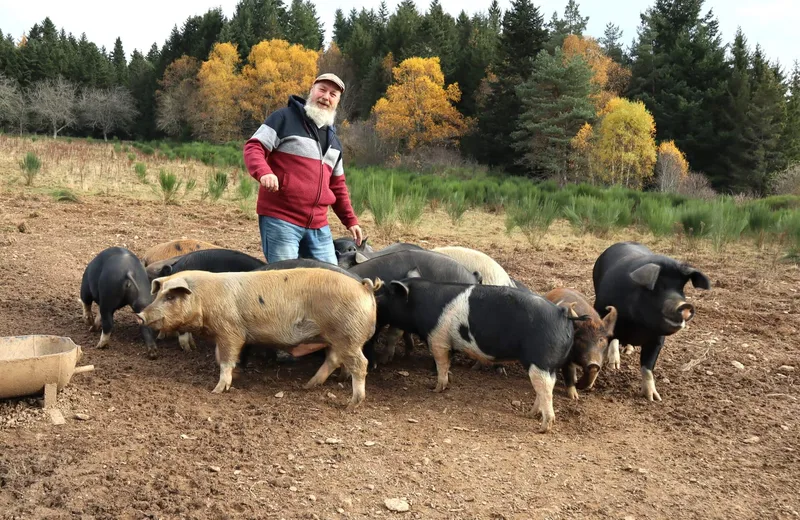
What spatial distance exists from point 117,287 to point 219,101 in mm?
50002

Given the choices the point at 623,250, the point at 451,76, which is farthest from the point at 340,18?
the point at 623,250

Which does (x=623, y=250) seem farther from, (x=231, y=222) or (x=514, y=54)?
(x=514, y=54)

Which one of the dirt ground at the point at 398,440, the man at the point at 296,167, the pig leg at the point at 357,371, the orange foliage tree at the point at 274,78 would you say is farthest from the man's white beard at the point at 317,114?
the orange foliage tree at the point at 274,78

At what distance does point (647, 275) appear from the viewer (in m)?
3.80

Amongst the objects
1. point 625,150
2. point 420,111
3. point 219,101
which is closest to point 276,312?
point 625,150

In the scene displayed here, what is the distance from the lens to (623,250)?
478 centimetres

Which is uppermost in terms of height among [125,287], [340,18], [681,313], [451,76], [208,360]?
[340,18]

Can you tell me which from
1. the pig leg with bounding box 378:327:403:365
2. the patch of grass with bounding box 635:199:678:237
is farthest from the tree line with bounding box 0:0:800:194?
the pig leg with bounding box 378:327:403:365

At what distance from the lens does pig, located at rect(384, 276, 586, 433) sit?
352 cm

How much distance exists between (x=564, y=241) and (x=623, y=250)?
5.96 metres

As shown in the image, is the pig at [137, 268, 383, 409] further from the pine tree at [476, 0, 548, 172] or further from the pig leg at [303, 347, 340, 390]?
the pine tree at [476, 0, 548, 172]

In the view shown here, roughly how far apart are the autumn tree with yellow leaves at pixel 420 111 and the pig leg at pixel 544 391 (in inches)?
1462

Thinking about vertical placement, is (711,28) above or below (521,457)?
above

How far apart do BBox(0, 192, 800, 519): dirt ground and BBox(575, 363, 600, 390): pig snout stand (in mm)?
112
